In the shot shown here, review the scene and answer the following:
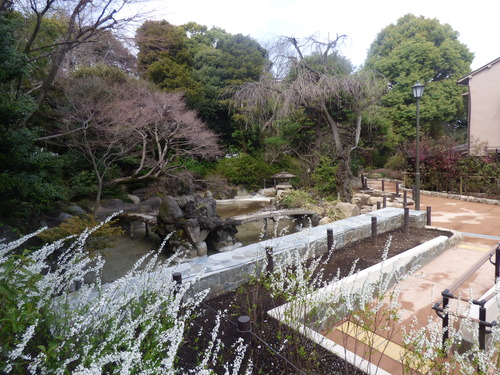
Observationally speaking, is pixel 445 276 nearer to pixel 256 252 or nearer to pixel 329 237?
pixel 329 237

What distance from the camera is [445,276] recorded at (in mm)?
4094

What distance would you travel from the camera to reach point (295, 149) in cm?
1361

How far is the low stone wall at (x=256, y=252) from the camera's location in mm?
3209

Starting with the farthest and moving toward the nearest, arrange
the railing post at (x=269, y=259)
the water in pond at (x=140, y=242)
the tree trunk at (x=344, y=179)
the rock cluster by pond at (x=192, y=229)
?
1. the tree trunk at (x=344, y=179)
2. the rock cluster by pond at (x=192, y=229)
3. the water in pond at (x=140, y=242)
4. the railing post at (x=269, y=259)

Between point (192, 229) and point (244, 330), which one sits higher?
point (244, 330)

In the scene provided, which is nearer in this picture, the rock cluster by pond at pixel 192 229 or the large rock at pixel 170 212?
the rock cluster by pond at pixel 192 229

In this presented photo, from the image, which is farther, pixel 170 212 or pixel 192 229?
pixel 170 212

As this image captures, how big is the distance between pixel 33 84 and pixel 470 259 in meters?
10.7

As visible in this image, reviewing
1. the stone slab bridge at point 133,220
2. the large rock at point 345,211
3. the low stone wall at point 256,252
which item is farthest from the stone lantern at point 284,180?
the low stone wall at point 256,252

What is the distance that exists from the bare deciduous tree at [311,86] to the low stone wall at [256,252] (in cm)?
447

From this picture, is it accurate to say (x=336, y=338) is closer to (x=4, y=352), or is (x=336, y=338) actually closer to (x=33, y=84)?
(x=4, y=352)

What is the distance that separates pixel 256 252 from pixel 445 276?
2.63 metres

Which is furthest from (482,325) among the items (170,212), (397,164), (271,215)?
(397,164)

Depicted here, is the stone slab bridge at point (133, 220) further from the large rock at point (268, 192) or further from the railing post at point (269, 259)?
the large rock at point (268, 192)
